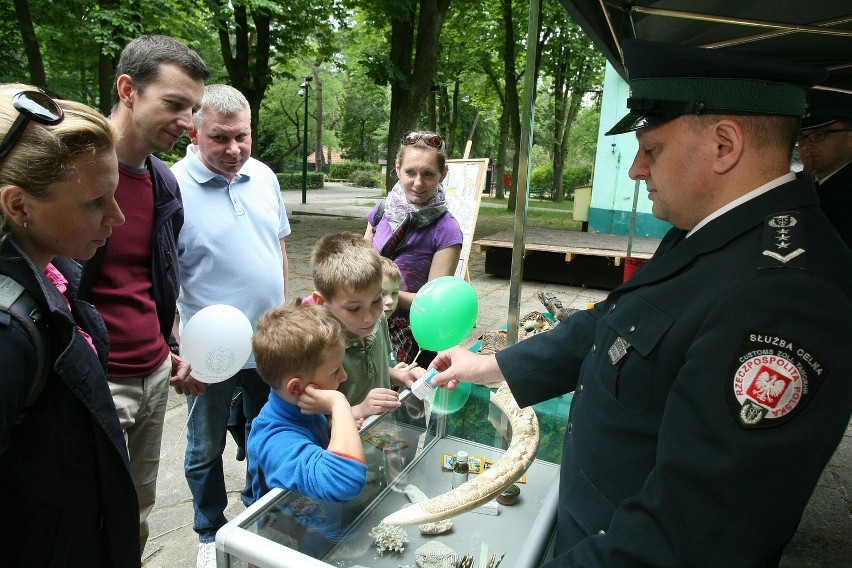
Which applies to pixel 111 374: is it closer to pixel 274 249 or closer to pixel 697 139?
pixel 274 249

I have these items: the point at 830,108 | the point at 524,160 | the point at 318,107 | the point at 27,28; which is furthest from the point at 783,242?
the point at 318,107

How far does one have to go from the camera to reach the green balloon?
2293 millimetres

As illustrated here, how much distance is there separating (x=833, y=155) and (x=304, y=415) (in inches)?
124

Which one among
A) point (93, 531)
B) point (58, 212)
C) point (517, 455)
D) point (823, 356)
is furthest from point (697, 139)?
point (93, 531)

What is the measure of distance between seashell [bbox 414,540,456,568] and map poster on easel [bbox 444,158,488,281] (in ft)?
13.7

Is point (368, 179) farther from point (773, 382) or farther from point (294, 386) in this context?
point (773, 382)

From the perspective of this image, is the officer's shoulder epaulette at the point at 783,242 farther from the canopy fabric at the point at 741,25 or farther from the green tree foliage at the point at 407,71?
the green tree foliage at the point at 407,71

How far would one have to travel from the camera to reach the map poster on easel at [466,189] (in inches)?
221

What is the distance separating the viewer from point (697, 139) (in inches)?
44.4

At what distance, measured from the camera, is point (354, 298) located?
80.4 inches

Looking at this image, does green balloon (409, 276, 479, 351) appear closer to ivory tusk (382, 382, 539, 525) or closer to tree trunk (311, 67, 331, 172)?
ivory tusk (382, 382, 539, 525)

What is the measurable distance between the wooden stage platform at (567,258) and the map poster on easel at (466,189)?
2833 millimetres

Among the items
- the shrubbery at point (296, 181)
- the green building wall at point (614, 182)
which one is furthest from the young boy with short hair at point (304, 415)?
the shrubbery at point (296, 181)

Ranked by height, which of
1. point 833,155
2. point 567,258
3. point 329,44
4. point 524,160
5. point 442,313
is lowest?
point 567,258
